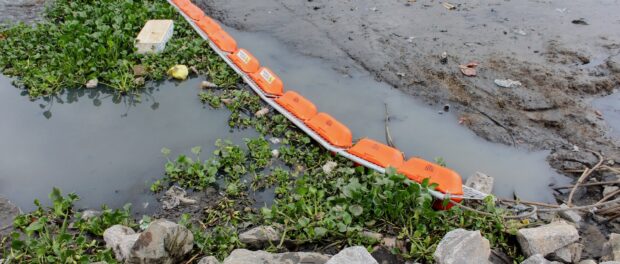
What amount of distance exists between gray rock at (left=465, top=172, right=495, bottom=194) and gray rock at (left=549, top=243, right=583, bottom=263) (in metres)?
0.81

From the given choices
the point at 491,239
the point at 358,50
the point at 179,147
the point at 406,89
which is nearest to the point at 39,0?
the point at 179,147

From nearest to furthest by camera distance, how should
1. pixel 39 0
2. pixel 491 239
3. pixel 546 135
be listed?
pixel 491 239 → pixel 546 135 → pixel 39 0

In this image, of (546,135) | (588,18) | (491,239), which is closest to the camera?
(491,239)

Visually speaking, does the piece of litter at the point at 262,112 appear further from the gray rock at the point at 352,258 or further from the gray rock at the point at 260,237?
the gray rock at the point at 352,258

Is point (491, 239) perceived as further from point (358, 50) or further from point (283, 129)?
point (358, 50)

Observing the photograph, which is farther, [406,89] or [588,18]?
[588,18]

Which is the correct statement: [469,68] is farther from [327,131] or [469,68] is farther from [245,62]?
[245,62]

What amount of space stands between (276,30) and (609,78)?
4.38 meters

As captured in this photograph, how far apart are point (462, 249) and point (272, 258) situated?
4.07 feet

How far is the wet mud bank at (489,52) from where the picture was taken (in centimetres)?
455

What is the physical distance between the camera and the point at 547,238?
3.04 meters

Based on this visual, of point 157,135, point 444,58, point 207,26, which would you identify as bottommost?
point 157,135

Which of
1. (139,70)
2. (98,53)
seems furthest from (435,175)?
(98,53)

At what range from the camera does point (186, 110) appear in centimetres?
505
